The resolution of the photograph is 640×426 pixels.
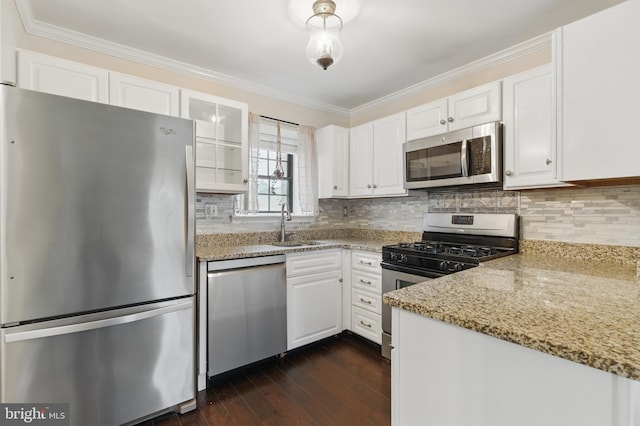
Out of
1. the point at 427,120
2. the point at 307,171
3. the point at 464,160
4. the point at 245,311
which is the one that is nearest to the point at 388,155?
the point at 427,120

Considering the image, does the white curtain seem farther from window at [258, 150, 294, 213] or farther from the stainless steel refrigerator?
the stainless steel refrigerator

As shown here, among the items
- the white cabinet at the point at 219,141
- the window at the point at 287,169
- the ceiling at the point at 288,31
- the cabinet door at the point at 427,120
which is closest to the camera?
the ceiling at the point at 288,31

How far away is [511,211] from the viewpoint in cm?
233

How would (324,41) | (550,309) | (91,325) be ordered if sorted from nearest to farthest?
(550,309) < (91,325) < (324,41)

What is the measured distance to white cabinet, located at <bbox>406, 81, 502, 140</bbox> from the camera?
2168 millimetres

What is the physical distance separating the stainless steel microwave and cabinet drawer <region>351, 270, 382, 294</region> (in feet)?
2.83

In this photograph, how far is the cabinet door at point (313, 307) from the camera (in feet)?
8.15

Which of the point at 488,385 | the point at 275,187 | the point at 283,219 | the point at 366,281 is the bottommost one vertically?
the point at 366,281

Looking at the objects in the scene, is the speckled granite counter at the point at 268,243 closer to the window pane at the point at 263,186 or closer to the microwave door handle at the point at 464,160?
the window pane at the point at 263,186

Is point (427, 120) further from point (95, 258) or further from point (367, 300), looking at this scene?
point (95, 258)

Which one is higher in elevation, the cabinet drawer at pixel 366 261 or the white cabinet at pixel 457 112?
the white cabinet at pixel 457 112

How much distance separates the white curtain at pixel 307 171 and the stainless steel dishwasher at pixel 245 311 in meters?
0.97

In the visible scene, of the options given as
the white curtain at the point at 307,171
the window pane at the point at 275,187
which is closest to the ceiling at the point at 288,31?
the white curtain at the point at 307,171

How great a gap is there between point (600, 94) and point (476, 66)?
4.78 feet
